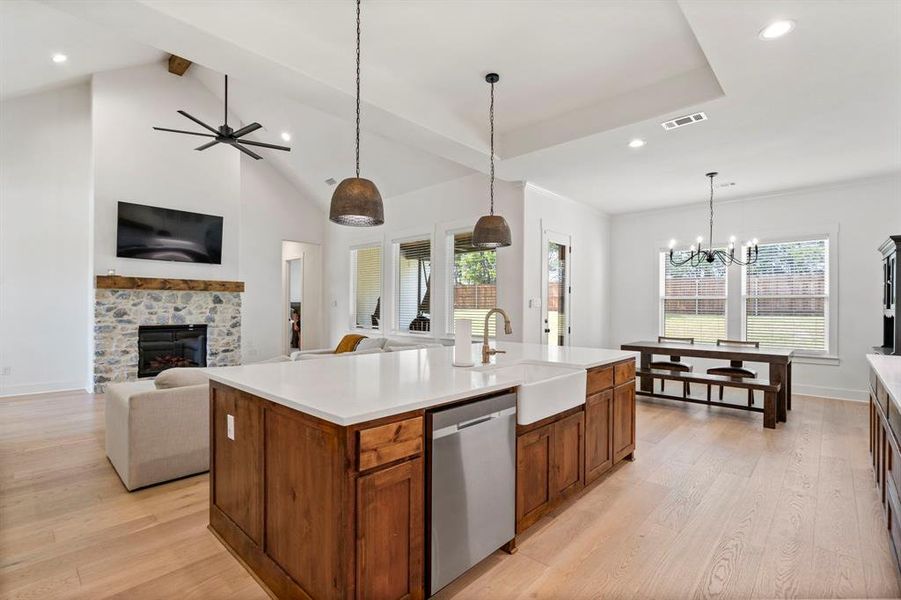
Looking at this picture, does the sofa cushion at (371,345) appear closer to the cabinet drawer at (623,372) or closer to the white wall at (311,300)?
the cabinet drawer at (623,372)

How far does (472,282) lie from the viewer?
6109 millimetres

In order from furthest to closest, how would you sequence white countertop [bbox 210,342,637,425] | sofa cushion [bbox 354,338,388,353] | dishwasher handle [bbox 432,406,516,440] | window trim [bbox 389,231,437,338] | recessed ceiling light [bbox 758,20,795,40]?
window trim [bbox 389,231,437,338], sofa cushion [bbox 354,338,388,353], recessed ceiling light [bbox 758,20,795,40], dishwasher handle [bbox 432,406,516,440], white countertop [bbox 210,342,637,425]

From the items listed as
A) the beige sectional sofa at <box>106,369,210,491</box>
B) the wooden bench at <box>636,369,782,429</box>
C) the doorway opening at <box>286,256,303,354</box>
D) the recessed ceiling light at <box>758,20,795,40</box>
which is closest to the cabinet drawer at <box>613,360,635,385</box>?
the wooden bench at <box>636,369,782,429</box>

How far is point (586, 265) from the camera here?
692 centimetres

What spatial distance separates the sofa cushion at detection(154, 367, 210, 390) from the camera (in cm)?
308

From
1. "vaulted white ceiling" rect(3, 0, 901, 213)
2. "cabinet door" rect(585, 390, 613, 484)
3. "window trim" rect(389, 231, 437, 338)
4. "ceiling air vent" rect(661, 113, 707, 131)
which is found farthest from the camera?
"window trim" rect(389, 231, 437, 338)

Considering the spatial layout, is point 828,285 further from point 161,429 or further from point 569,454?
point 161,429

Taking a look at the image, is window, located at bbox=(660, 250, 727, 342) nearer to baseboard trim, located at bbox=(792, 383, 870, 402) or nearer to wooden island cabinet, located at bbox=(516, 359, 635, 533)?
baseboard trim, located at bbox=(792, 383, 870, 402)

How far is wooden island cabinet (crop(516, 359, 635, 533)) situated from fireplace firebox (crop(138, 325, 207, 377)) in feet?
20.3

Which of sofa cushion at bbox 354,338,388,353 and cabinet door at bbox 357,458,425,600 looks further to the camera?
sofa cushion at bbox 354,338,388,353

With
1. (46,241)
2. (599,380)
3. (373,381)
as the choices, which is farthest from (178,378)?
(46,241)

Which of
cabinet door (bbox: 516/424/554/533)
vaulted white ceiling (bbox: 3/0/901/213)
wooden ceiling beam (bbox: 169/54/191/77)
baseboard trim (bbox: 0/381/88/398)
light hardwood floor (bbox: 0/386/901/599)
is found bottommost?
light hardwood floor (bbox: 0/386/901/599)

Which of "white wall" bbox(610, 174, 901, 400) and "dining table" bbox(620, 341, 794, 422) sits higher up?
"white wall" bbox(610, 174, 901, 400)

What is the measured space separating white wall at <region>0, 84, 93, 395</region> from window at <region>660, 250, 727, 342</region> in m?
8.57
